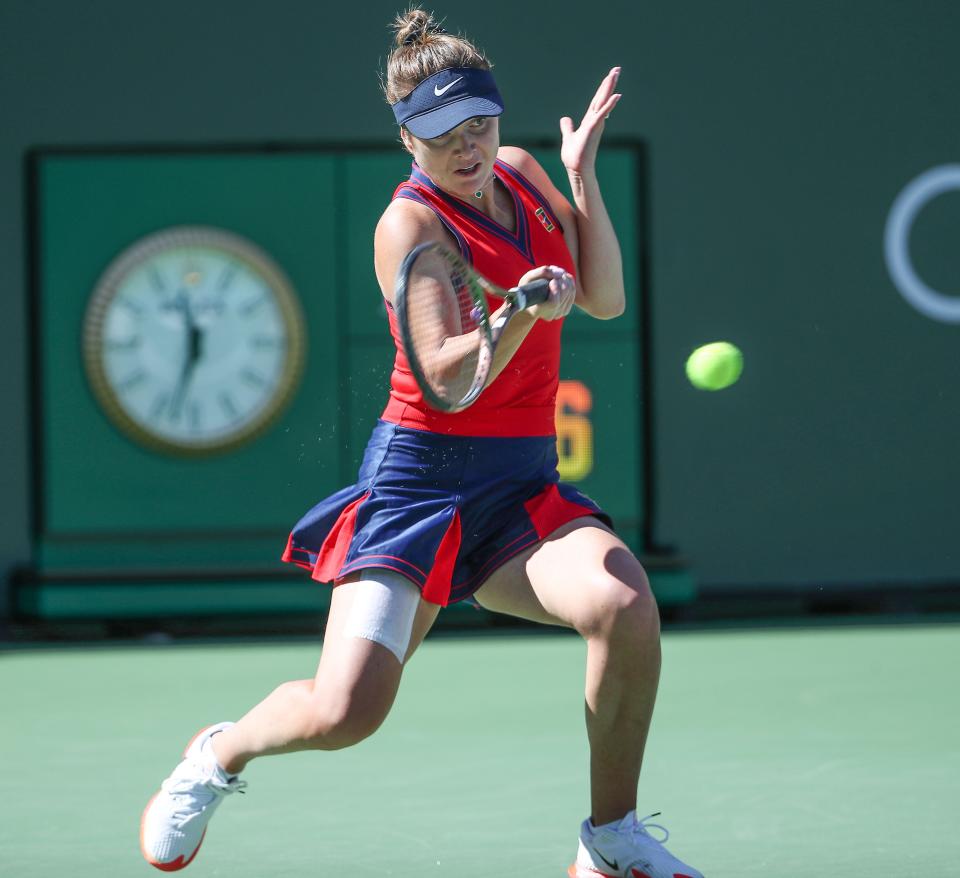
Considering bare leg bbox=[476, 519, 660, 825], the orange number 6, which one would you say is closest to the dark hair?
bare leg bbox=[476, 519, 660, 825]

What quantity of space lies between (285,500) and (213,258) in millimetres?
1033

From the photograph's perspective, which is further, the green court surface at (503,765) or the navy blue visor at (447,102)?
the green court surface at (503,765)

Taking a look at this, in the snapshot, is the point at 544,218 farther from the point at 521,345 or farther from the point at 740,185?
the point at 740,185

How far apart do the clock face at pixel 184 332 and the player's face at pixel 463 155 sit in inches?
159

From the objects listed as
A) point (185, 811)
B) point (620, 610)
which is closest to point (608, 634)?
point (620, 610)

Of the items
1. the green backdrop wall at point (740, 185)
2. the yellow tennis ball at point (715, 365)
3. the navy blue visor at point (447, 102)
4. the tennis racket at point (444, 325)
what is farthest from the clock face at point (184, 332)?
the tennis racket at point (444, 325)

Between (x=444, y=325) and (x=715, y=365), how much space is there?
0.68 meters

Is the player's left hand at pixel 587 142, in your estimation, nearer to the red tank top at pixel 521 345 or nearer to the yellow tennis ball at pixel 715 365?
the red tank top at pixel 521 345

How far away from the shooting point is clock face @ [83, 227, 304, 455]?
6.82m

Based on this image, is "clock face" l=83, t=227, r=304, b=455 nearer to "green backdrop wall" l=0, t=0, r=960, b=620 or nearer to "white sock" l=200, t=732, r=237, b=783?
"green backdrop wall" l=0, t=0, r=960, b=620

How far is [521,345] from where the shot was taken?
289 centimetres

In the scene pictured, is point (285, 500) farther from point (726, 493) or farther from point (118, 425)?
point (726, 493)

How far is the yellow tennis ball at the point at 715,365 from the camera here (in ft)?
10.4

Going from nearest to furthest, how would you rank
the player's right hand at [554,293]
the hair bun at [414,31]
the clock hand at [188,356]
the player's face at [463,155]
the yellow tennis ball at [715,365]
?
the player's right hand at [554,293] → the player's face at [463,155] → the hair bun at [414,31] → the yellow tennis ball at [715,365] → the clock hand at [188,356]
